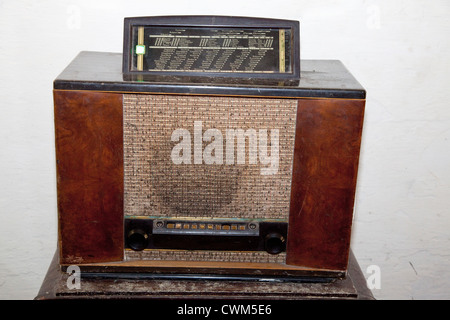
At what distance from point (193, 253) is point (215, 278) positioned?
80 millimetres

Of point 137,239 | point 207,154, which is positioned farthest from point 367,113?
point 137,239

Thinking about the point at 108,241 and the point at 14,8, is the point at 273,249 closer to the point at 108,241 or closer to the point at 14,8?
the point at 108,241

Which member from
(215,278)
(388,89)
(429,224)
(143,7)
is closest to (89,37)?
(143,7)

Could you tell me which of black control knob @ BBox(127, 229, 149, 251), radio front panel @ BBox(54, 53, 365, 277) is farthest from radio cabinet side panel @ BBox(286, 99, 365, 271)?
black control knob @ BBox(127, 229, 149, 251)

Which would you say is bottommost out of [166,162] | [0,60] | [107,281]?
[107,281]

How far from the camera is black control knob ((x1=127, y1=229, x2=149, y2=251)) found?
1249mm

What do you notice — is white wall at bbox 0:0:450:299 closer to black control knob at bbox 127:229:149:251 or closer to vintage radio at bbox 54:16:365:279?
vintage radio at bbox 54:16:365:279

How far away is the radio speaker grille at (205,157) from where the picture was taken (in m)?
1.19

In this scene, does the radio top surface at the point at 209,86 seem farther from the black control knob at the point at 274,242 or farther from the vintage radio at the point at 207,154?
the black control knob at the point at 274,242

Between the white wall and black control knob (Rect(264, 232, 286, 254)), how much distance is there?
63 cm

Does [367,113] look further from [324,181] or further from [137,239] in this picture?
[137,239]

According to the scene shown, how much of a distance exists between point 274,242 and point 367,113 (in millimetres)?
657

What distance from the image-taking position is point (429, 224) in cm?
188

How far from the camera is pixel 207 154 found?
1.21 meters
